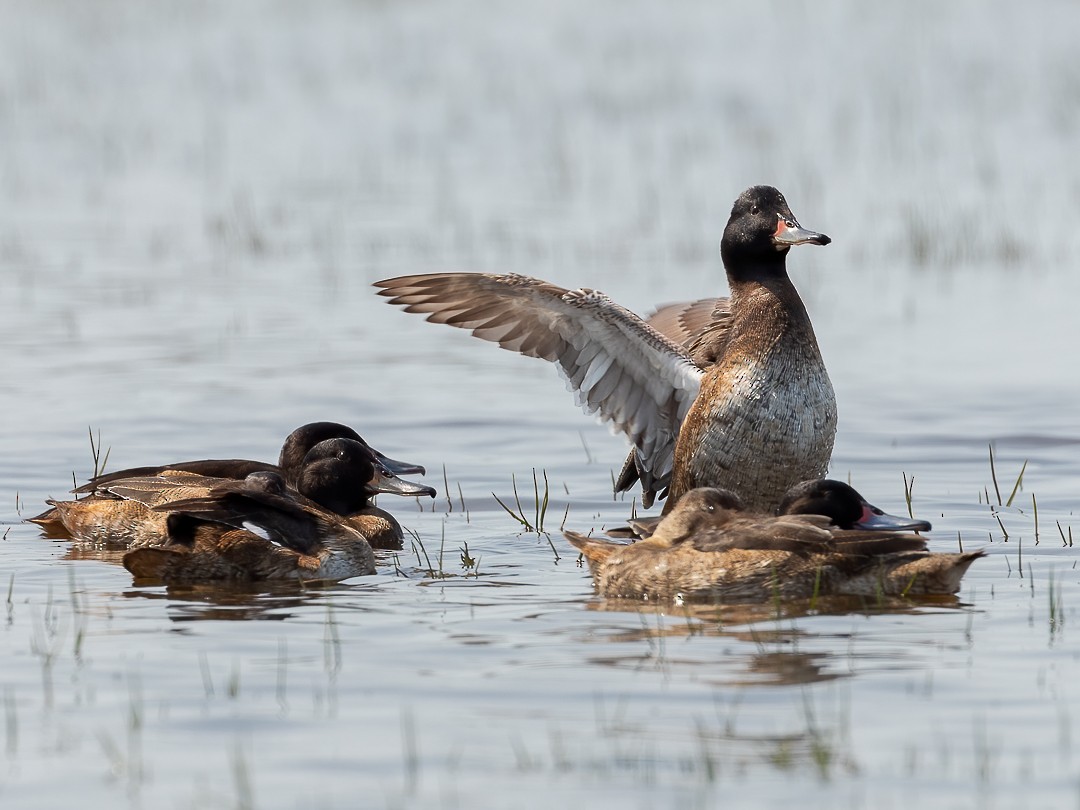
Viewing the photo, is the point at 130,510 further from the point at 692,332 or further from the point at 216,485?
the point at 692,332

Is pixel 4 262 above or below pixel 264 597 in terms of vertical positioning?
above

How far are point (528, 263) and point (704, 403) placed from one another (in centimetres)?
778

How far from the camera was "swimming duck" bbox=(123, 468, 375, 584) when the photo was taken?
7.79 metres

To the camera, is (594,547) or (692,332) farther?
(692,332)

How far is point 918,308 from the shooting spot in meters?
15.5

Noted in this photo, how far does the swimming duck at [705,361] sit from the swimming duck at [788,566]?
120cm

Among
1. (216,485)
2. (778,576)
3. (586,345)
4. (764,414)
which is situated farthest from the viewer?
(586,345)

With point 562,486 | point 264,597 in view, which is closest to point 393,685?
point 264,597

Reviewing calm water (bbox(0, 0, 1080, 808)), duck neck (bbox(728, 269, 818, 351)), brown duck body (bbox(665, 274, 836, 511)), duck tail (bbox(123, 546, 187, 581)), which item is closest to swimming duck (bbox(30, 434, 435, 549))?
calm water (bbox(0, 0, 1080, 808))

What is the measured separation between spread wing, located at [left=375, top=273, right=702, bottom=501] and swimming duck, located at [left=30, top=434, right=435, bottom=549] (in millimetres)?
796

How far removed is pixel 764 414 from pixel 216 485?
2.43 m

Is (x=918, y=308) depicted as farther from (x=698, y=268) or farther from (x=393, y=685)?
(x=393, y=685)

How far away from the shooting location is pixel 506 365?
1428 centimetres

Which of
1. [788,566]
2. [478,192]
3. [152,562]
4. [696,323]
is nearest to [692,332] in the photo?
[696,323]
